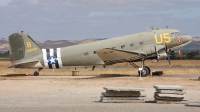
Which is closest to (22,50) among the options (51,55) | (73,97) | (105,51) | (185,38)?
(51,55)

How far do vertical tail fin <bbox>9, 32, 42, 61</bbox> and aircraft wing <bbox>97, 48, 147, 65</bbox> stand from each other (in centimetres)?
678

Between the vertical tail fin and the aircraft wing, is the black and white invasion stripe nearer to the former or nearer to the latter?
the vertical tail fin

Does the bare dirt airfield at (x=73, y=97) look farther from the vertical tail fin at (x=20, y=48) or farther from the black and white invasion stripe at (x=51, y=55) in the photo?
the vertical tail fin at (x=20, y=48)

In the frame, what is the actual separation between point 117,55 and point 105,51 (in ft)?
5.70

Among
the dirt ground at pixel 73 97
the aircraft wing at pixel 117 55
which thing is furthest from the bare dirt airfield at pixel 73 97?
the aircraft wing at pixel 117 55

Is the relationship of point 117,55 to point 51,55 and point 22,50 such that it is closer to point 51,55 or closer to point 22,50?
point 51,55

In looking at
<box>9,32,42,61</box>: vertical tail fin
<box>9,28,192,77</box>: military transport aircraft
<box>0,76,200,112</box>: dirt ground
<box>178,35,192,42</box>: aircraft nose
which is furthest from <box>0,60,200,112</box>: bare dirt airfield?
<box>9,32,42,61</box>: vertical tail fin

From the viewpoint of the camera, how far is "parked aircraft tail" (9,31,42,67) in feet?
131

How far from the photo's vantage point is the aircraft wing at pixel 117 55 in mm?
36656

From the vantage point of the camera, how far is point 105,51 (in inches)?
1427

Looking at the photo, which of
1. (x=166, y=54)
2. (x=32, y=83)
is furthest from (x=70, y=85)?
(x=166, y=54)

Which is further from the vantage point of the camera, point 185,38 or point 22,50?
point 22,50

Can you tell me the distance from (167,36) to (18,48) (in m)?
14.1

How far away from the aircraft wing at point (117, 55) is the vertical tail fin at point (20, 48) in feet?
22.3
